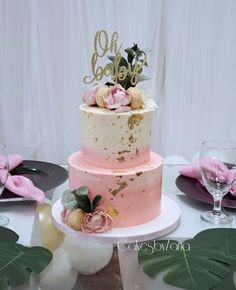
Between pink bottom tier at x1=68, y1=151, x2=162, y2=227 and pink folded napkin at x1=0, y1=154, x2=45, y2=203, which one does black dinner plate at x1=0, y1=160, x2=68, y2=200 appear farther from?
pink bottom tier at x1=68, y1=151, x2=162, y2=227

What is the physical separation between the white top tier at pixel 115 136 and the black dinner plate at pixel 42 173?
0.21m

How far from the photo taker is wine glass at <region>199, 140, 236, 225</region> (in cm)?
93

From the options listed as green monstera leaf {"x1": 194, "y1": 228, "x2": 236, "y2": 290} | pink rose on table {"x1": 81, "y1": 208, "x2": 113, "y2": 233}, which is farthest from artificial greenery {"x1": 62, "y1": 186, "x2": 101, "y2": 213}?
green monstera leaf {"x1": 194, "y1": 228, "x2": 236, "y2": 290}

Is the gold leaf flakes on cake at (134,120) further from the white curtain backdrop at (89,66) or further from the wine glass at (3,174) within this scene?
the white curtain backdrop at (89,66)

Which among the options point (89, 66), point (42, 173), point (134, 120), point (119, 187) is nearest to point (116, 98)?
point (134, 120)

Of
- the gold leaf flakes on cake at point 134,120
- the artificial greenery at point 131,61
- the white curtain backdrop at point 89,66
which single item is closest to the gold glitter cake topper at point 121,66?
the artificial greenery at point 131,61

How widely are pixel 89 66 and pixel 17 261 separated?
4.75 feet

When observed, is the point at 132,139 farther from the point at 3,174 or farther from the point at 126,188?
the point at 3,174

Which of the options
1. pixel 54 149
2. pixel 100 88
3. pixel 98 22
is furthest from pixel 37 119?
pixel 100 88

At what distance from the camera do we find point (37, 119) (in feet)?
6.97

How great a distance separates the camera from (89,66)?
2.06 m

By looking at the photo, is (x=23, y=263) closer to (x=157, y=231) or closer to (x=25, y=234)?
(x=25, y=234)

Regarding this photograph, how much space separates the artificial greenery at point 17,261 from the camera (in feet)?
2.29

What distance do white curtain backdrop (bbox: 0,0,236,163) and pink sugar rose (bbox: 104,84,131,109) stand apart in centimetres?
118
